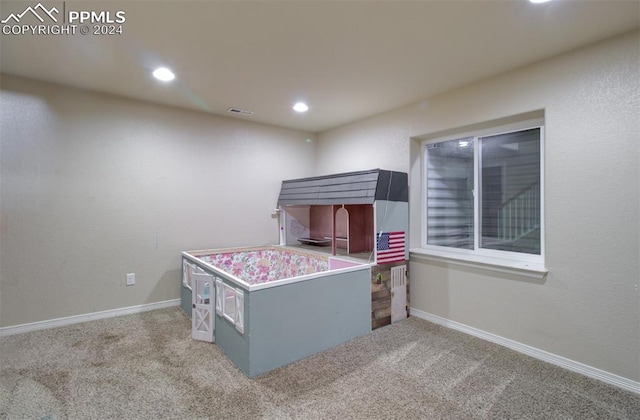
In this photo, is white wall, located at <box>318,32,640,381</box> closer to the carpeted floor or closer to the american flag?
the carpeted floor

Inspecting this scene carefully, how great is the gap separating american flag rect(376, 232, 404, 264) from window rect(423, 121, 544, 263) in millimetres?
435

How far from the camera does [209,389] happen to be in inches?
78.5

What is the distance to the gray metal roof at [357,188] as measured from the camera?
3.03 meters

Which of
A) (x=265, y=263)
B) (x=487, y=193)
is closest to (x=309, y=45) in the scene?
(x=487, y=193)

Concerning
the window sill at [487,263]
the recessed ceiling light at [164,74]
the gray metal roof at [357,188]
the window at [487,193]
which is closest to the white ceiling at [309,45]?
the recessed ceiling light at [164,74]

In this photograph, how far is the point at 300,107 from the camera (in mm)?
3543

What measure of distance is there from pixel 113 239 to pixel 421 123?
350 centimetres

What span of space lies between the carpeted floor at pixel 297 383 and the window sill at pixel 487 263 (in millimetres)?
664

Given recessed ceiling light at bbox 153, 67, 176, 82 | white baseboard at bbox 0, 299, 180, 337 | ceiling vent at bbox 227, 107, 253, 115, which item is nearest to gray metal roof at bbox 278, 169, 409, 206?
ceiling vent at bbox 227, 107, 253, 115

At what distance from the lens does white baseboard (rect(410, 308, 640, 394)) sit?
6.72 ft

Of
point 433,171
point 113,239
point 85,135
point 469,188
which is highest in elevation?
point 85,135

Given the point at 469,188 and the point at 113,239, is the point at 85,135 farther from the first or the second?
the point at 469,188

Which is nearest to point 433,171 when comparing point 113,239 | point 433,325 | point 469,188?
point 469,188

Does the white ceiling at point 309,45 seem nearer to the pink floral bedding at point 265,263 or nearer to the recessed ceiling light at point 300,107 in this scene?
the recessed ceiling light at point 300,107
